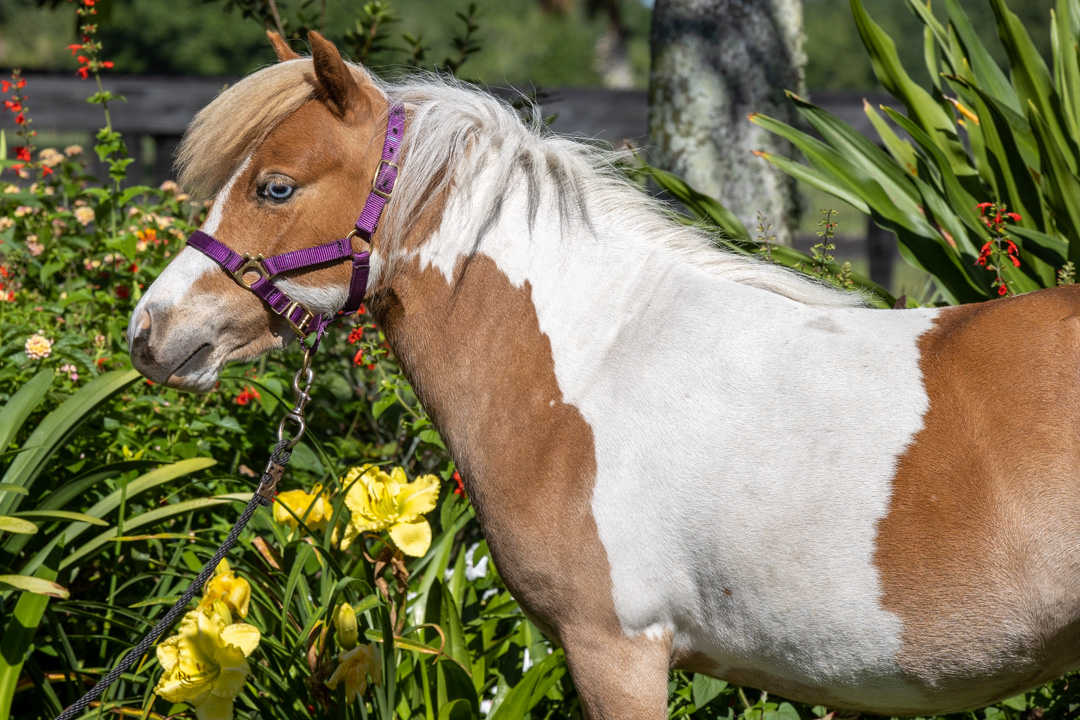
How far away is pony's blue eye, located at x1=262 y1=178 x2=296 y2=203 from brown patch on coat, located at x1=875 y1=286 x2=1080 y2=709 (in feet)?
4.37

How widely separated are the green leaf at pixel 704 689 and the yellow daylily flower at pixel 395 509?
0.76 metres

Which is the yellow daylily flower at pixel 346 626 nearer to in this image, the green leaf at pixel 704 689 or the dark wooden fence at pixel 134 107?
the green leaf at pixel 704 689

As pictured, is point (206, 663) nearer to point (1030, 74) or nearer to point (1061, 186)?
point (1061, 186)

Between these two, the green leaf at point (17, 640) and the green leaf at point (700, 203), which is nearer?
the green leaf at point (17, 640)

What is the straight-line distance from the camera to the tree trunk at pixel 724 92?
145 inches

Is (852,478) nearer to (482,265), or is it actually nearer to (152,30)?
(482,265)

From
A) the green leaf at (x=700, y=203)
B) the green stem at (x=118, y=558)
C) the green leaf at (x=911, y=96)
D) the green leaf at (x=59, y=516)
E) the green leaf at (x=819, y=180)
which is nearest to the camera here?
the green leaf at (x=59, y=516)

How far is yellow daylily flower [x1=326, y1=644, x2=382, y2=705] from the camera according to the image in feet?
6.44

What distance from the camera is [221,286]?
1.85 metres

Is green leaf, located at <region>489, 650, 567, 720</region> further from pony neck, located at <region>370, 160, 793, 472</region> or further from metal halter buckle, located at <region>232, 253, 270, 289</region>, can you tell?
metal halter buckle, located at <region>232, 253, 270, 289</region>

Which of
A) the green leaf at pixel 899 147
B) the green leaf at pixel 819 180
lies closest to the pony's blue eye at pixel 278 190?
the green leaf at pixel 819 180

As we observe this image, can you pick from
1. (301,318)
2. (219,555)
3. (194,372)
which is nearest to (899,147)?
(301,318)

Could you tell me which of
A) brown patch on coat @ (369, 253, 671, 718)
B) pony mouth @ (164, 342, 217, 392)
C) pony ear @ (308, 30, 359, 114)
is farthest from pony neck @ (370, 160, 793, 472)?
pony mouth @ (164, 342, 217, 392)

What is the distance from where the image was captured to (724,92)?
3.71 m
